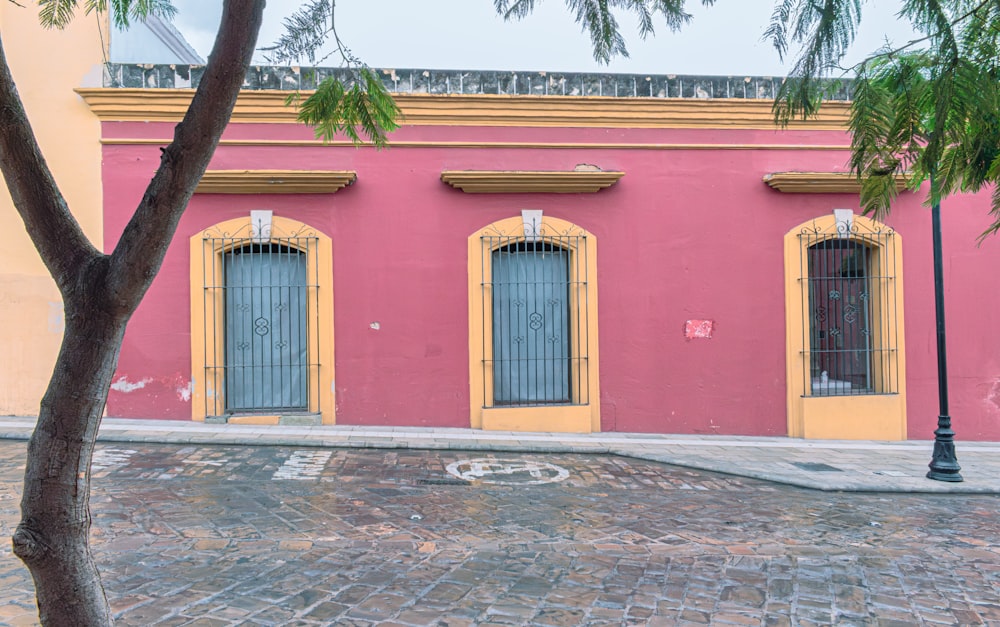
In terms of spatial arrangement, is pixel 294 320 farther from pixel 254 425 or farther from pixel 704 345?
pixel 704 345

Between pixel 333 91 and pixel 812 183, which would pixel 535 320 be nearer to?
pixel 812 183

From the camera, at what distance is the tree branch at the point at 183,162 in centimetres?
259

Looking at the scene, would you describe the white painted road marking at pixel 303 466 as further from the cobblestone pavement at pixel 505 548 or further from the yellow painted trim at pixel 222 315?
the yellow painted trim at pixel 222 315

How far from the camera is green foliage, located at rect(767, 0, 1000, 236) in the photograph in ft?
10.7

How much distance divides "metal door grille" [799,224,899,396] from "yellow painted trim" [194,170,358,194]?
6719 millimetres

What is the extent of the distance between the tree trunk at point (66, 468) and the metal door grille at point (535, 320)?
8.04 meters

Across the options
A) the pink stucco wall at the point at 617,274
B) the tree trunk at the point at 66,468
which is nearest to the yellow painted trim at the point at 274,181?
the pink stucco wall at the point at 617,274

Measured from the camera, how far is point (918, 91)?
345 centimetres

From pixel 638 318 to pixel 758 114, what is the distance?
Answer: 343 cm

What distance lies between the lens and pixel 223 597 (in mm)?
4137


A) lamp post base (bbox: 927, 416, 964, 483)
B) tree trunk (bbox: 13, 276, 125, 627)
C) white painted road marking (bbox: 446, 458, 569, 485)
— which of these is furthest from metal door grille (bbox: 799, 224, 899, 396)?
tree trunk (bbox: 13, 276, 125, 627)

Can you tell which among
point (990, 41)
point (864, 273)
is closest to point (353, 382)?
point (864, 273)

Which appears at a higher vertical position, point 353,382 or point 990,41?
point 990,41

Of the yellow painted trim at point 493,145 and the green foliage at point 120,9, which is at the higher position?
the yellow painted trim at point 493,145
